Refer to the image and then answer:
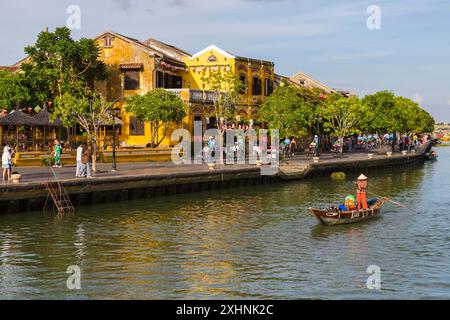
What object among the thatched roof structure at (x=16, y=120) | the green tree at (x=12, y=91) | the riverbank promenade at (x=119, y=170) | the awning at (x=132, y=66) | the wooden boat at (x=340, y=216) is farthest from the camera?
the awning at (x=132, y=66)

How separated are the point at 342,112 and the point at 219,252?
4871 cm

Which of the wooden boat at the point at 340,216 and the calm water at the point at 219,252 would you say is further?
the wooden boat at the point at 340,216

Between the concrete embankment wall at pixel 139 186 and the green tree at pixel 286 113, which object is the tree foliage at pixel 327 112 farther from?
the concrete embankment wall at pixel 139 186

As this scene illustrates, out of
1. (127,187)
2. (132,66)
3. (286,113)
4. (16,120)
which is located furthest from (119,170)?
(286,113)

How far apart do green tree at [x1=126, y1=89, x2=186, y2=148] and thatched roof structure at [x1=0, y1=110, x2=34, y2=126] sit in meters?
11.3

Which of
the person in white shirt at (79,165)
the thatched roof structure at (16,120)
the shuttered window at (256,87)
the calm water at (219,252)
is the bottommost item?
the calm water at (219,252)

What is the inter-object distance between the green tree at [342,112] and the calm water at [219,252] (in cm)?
3118

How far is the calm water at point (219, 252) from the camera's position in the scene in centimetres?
2033

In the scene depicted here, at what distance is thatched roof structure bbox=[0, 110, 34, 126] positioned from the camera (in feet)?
154

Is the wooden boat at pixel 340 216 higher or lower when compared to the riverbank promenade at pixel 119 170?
lower

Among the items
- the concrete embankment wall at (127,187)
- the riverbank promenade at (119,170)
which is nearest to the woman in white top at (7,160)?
the riverbank promenade at (119,170)

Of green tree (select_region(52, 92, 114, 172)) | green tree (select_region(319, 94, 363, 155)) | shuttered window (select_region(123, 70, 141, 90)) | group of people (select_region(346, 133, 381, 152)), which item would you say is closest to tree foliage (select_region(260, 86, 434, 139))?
green tree (select_region(319, 94, 363, 155))

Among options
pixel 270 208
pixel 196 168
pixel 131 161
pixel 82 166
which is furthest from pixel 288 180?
pixel 82 166
